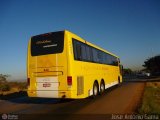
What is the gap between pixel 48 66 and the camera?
1252 cm

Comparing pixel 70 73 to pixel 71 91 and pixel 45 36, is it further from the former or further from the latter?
pixel 45 36

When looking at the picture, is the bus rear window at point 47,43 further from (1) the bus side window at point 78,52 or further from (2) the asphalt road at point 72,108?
(2) the asphalt road at point 72,108

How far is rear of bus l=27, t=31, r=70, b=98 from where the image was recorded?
1216 centimetres

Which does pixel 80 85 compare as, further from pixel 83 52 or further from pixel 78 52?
pixel 83 52

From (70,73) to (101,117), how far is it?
3330 millimetres

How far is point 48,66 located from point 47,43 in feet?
4.22

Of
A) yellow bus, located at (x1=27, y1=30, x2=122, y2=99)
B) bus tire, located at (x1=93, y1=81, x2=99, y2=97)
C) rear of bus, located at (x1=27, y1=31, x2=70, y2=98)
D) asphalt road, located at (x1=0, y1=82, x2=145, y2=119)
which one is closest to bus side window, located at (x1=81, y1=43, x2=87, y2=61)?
yellow bus, located at (x1=27, y1=30, x2=122, y2=99)

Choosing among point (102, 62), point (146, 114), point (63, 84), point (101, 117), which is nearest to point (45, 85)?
point (63, 84)


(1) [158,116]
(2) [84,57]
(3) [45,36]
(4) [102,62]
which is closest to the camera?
(1) [158,116]

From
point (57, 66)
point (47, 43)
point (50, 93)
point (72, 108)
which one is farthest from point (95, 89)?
point (47, 43)

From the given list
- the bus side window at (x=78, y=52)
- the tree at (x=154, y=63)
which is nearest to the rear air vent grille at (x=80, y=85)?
the bus side window at (x=78, y=52)

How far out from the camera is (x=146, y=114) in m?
9.15

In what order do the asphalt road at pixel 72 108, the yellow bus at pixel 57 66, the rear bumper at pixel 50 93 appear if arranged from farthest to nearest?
the yellow bus at pixel 57 66 → the rear bumper at pixel 50 93 → the asphalt road at pixel 72 108

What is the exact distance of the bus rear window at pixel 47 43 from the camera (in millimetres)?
12422
